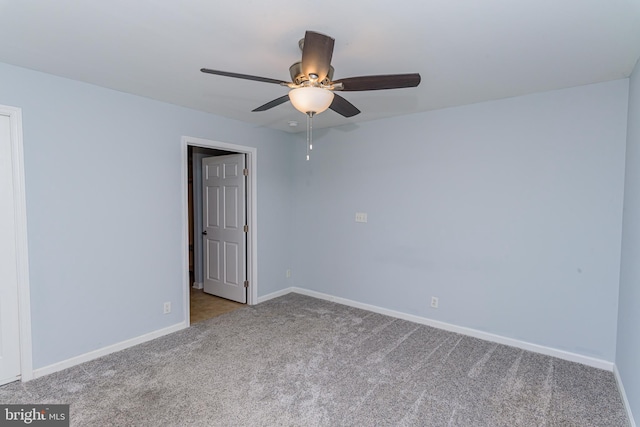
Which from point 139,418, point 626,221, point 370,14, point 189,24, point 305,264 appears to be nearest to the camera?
point 370,14

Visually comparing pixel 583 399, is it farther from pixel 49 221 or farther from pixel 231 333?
pixel 49 221

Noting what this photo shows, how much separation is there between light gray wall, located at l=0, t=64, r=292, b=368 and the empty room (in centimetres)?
2

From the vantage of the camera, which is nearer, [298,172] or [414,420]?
[414,420]

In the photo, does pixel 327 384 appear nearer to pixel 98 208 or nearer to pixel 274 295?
pixel 274 295

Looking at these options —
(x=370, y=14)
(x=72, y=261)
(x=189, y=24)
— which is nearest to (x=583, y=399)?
(x=370, y=14)

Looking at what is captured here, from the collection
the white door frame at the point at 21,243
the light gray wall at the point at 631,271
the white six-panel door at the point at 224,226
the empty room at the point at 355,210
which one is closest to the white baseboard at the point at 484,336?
the empty room at the point at 355,210

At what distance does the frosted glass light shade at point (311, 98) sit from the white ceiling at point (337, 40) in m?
0.37

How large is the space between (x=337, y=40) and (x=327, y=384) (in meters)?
2.41

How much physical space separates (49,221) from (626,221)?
444 centimetres

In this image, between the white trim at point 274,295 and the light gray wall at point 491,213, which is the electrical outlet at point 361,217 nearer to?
the light gray wall at point 491,213

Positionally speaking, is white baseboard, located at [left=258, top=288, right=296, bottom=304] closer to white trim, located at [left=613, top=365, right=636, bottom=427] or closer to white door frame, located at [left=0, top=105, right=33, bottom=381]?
white door frame, located at [left=0, top=105, right=33, bottom=381]

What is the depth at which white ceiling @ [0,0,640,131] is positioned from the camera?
1662 millimetres

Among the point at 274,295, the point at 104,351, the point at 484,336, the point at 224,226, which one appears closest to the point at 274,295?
the point at 274,295

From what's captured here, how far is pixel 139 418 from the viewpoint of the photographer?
2057mm
